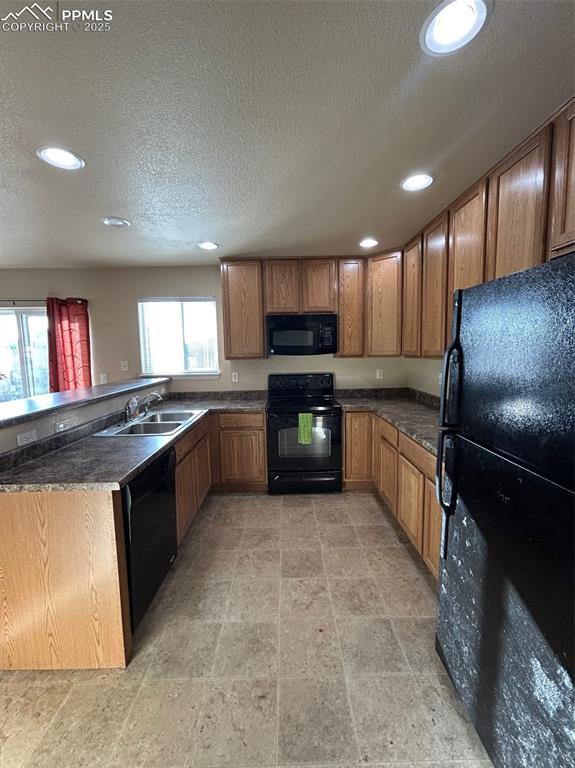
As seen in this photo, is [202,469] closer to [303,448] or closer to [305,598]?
[303,448]

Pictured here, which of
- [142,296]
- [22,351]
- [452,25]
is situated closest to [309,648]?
[452,25]

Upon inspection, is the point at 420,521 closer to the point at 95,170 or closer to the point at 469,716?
the point at 469,716

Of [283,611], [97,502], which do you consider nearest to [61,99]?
[97,502]

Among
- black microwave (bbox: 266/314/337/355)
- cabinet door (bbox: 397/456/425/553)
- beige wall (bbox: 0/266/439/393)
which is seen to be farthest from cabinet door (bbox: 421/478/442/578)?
beige wall (bbox: 0/266/439/393)

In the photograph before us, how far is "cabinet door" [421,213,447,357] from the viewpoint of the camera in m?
2.29

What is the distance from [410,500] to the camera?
2305 mm

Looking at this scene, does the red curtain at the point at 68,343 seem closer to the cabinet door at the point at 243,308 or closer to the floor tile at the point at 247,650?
the cabinet door at the point at 243,308

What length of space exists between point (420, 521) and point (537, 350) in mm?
1606

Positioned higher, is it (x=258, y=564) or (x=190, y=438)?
(x=190, y=438)

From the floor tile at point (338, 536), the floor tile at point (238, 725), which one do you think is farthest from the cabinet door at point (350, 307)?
the floor tile at point (238, 725)

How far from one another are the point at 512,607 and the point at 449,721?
703mm

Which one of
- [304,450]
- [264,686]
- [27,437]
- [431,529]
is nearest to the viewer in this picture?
[264,686]

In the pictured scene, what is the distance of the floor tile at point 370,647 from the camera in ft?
4.83

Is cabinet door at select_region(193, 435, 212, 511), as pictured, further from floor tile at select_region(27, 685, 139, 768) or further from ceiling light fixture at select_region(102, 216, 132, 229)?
ceiling light fixture at select_region(102, 216, 132, 229)
